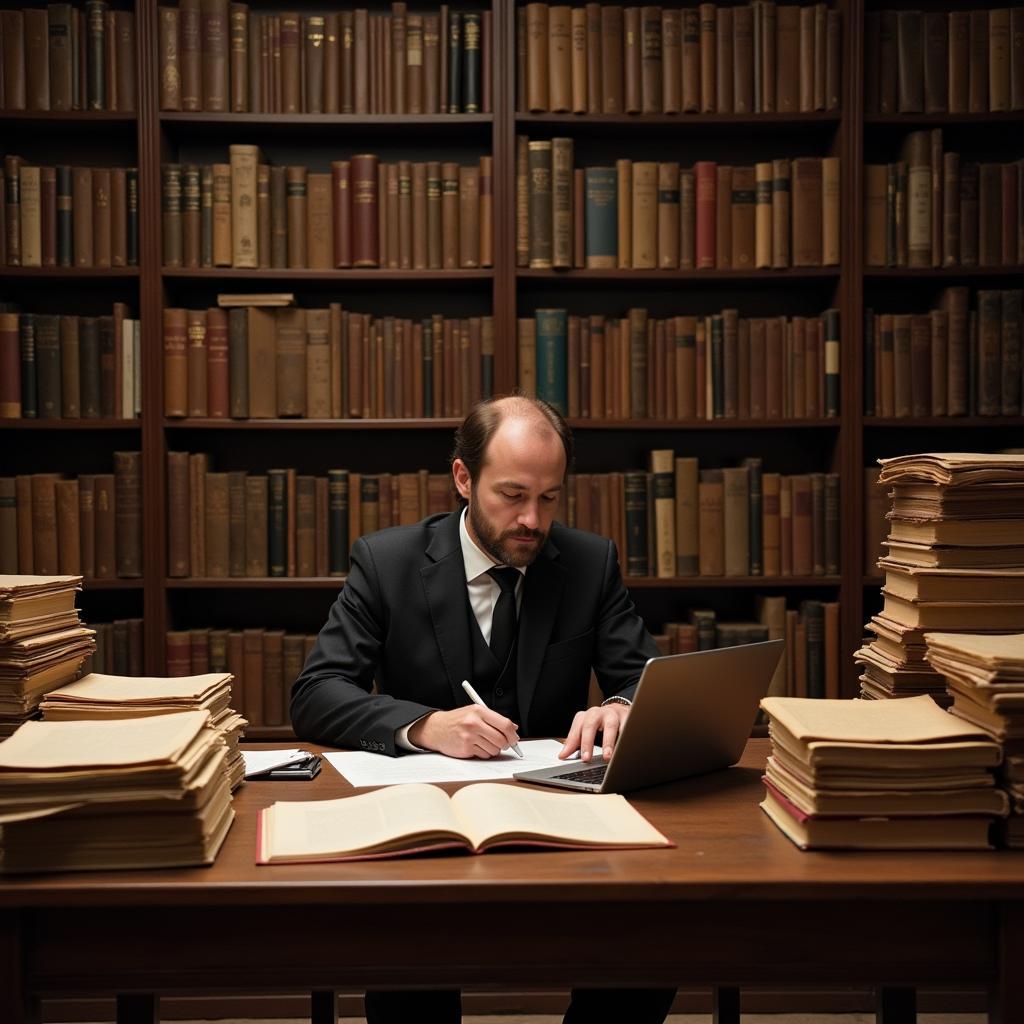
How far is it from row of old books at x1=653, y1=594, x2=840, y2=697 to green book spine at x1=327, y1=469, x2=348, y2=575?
2.92 feet

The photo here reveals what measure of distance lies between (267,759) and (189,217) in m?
1.82

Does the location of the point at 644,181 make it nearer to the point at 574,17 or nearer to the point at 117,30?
the point at 574,17

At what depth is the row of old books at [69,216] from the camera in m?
2.88

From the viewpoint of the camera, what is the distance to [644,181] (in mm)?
2924

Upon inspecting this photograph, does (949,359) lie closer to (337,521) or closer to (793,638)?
(793,638)

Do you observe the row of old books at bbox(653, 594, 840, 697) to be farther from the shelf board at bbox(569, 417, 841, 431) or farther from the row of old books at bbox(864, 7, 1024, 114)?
the row of old books at bbox(864, 7, 1024, 114)

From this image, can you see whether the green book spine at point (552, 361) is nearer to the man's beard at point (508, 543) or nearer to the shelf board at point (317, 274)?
the shelf board at point (317, 274)

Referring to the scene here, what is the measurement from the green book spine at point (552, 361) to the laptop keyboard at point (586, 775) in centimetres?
160

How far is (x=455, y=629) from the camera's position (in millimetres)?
2012

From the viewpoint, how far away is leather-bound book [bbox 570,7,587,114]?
2859 millimetres

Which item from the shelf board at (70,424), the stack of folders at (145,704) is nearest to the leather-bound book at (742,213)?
the shelf board at (70,424)

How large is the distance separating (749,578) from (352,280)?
52.3 inches

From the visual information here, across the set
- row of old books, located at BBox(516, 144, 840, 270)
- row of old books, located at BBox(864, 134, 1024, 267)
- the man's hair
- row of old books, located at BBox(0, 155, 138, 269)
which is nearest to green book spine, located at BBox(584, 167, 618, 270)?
row of old books, located at BBox(516, 144, 840, 270)

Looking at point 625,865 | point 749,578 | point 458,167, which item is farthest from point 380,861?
point 458,167
